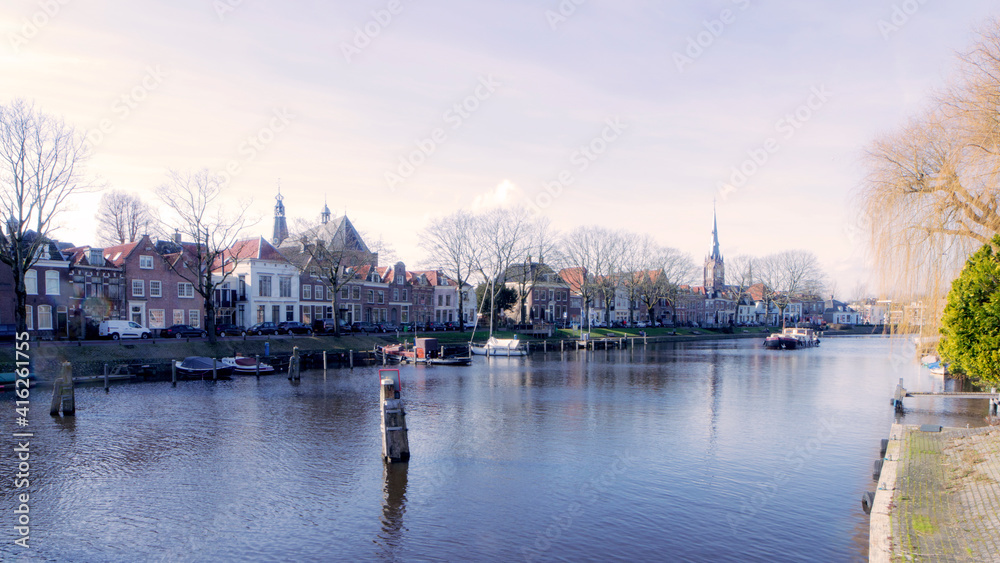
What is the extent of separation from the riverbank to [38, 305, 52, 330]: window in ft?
24.1

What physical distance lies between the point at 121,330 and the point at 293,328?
15877 mm

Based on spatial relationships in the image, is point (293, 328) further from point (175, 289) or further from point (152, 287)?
point (152, 287)

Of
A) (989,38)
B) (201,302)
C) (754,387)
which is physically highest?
(989,38)

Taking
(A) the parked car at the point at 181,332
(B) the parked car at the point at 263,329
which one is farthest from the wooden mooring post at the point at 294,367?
(B) the parked car at the point at 263,329

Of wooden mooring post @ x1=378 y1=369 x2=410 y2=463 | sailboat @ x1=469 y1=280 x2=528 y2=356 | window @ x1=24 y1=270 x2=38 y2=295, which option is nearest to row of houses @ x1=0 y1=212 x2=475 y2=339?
window @ x1=24 y1=270 x2=38 y2=295

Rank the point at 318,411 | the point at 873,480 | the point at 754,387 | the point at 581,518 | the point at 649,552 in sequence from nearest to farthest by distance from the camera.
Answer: the point at 649,552 < the point at 581,518 < the point at 873,480 < the point at 318,411 < the point at 754,387

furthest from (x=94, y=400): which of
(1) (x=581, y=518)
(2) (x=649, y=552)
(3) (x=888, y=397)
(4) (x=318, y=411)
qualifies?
(3) (x=888, y=397)

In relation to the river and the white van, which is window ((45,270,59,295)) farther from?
the river

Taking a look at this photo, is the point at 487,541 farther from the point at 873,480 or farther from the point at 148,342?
the point at 148,342

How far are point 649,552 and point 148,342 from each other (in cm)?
4502

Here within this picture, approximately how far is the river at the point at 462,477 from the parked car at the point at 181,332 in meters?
18.5

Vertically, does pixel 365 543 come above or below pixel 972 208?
below

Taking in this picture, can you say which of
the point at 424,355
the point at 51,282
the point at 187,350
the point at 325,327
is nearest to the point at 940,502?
the point at 424,355

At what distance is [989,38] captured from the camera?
15.0 m
